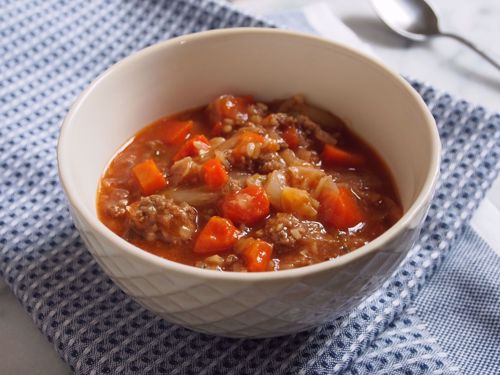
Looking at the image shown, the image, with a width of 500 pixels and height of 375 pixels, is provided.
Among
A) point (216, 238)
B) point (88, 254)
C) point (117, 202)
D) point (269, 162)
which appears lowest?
point (88, 254)

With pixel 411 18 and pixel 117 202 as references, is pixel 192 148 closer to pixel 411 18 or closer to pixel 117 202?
pixel 117 202

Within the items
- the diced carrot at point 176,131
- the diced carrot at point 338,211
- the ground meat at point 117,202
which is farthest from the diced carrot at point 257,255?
the diced carrot at point 176,131

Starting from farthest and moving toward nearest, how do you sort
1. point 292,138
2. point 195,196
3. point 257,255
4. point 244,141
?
point 292,138, point 244,141, point 195,196, point 257,255

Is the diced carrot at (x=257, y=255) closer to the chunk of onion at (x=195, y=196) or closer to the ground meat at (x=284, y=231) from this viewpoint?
the ground meat at (x=284, y=231)

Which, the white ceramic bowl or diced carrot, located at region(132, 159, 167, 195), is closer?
the white ceramic bowl

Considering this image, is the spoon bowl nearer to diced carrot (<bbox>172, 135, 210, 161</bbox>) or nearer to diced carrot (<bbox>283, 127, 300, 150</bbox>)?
diced carrot (<bbox>283, 127, 300, 150</bbox>)

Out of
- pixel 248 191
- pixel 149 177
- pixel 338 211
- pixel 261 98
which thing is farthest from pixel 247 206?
pixel 261 98

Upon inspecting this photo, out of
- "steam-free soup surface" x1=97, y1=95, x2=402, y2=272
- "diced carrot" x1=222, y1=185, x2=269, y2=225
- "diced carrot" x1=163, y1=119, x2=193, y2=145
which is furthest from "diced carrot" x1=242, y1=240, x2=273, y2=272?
"diced carrot" x1=163, y1=119, x2=193, y2=145
